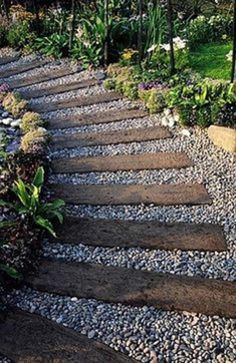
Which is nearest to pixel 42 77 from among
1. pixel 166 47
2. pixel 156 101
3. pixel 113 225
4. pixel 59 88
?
pixel 59 88

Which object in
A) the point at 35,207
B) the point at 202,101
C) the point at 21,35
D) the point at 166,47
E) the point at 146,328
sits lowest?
the point at 146,328

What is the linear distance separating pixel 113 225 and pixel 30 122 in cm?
263

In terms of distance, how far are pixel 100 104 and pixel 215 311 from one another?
4.42m

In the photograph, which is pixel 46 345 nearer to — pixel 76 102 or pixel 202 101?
pixel 202 101

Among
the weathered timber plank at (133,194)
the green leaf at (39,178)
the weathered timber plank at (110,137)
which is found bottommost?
the weathered timber plank at (133,194)

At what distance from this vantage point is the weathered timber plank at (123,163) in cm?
549

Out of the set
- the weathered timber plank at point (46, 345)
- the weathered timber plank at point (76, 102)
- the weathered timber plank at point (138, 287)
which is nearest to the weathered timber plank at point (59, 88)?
the weathered timber plank at point (76, 102)

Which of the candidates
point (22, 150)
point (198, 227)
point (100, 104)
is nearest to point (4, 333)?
point (198, 227)

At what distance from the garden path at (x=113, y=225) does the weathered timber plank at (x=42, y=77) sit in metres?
1.17

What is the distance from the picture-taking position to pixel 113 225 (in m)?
4.44

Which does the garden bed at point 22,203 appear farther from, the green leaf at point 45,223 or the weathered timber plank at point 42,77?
the weathered timber plank at point 42,77

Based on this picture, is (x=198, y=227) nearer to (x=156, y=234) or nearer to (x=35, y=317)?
(x=156, y=234)

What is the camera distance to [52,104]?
294 inches

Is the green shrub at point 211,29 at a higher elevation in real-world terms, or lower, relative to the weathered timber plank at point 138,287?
higher
